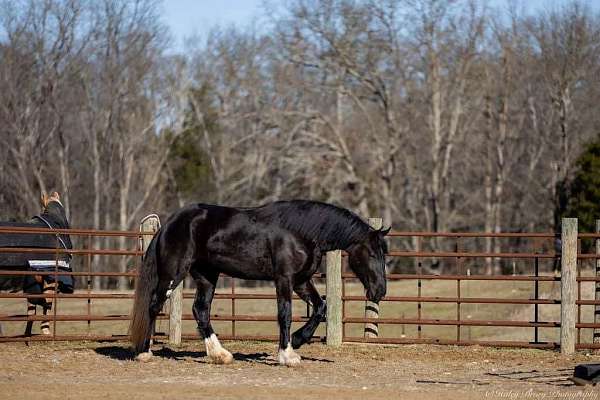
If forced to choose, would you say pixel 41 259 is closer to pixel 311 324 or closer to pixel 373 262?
pixel 311 324

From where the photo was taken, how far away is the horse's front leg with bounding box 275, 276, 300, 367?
30.8 feet

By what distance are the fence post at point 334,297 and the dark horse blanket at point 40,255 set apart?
3207mm


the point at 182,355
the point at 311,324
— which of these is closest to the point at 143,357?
the point at 182,355

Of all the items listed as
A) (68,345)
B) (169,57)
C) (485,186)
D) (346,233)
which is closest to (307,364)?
(346,233)

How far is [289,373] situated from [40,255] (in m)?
4.11

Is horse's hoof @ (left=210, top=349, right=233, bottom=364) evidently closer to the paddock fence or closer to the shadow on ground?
the shadow on ground

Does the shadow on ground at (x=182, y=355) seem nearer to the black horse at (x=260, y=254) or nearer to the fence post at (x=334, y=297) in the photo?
the black horse at (x=260, y=254)

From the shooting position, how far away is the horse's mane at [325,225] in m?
9.48

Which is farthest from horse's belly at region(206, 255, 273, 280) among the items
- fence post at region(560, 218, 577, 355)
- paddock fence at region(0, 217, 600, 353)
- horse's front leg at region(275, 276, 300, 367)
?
fence post at region(560, 218, 577, 355)

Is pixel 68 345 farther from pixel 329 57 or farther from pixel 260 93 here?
pixel 260 93

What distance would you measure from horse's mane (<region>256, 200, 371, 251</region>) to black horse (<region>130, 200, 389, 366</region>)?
10 millimetres

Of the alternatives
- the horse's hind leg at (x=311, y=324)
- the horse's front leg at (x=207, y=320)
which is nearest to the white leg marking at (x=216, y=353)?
the horse's front leg at (x=207, y=320)

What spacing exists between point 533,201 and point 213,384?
1175 inches

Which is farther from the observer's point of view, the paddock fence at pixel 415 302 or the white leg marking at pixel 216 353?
the paddock fence at pixel 415 302
